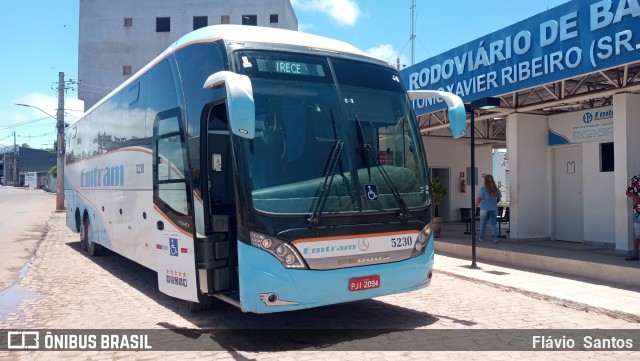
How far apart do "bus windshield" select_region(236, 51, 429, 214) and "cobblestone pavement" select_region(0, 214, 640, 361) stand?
1.62 metres

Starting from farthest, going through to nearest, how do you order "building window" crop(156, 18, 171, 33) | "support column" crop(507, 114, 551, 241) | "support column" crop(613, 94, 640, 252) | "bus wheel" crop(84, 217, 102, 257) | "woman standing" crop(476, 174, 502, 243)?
"building window" crop(156, 18, 171, 33) → "support column" crop(507, 114, 551, 241) → "woman standing" crop(476, 174, 502, 243) → "bus wheel" crop(84, 217, 102, 257) → "support column" crop(613, 94, 640, 252)

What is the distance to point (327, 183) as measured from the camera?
18.6 ft

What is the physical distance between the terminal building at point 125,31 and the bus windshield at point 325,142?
4431 centimetres

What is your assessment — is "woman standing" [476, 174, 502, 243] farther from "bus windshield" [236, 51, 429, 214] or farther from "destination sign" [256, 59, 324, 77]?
"destination sign" [256, 59, 324, 77]

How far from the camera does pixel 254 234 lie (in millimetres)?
5445

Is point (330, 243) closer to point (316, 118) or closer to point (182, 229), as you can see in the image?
point (316, 118)

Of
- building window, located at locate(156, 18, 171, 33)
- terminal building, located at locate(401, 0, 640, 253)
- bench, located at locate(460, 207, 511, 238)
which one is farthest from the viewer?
building window, located at locate(156, 18, 171, 33)

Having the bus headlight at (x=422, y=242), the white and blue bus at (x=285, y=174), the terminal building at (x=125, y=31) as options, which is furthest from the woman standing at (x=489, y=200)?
the terminal building at (x=125, y=31)

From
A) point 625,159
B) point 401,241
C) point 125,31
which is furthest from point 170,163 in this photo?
point 125,31

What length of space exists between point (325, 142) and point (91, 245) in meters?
9.66

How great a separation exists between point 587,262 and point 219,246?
23.4 ft

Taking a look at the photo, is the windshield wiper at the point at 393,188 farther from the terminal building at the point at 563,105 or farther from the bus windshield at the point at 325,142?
the terminal building at the point at 563,105

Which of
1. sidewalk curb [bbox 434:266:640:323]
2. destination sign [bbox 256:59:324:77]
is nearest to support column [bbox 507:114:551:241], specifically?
sidewalk curb [bbox 434:266:640:323]

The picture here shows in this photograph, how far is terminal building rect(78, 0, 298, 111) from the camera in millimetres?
48781
